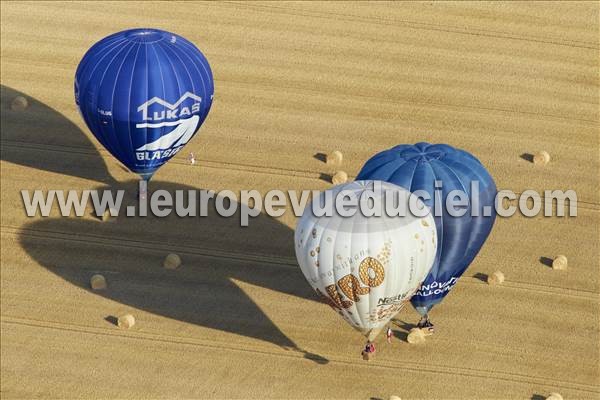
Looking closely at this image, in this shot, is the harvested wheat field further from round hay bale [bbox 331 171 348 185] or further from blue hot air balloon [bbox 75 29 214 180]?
blue hot air balloon [bbox 75 29 214 180]

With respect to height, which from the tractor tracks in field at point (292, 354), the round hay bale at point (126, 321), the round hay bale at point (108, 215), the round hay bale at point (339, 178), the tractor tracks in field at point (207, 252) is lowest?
the tractor tracks in field at point (292, 354)

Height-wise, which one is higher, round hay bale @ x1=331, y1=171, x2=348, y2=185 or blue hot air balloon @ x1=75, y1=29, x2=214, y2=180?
blue hot air balloon @ x1=75, y1=29, x2=214, y2=180

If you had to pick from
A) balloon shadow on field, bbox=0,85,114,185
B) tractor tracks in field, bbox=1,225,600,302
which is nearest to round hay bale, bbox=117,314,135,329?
tractor tracks in field, bbox=1,225,600,302

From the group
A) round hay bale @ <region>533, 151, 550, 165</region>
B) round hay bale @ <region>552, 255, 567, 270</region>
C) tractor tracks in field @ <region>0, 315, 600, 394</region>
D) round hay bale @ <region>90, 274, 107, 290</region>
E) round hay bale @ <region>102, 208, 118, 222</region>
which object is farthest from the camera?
round hay bale @ <region>533, 151, 550, 165</region>

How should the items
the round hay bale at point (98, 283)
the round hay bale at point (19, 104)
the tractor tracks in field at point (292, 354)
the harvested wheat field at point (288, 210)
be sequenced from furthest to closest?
the round hay bale at point (19, 104)
the round hay bale at point (98, 283)
the harvested wheat field at point (288, 210)
the tractor tracks in field at point (292, 354)

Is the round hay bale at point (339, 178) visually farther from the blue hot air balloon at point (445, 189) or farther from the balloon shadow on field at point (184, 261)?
the blue hot air balloon at point (445, 189)

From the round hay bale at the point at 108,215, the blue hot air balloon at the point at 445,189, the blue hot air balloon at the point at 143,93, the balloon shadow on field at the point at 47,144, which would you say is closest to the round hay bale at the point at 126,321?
the round hay bale at the point at 108,215
